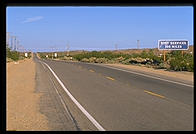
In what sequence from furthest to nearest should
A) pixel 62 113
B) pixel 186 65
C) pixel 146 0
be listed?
pixel 186 65 → pixel 62 113 → pixel 146 0

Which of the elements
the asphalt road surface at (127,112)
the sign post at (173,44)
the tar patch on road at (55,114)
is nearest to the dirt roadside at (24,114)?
the tar patch on road at (55,114)

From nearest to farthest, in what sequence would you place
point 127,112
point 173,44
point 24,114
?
point 24,114 < point 127,112 < point 173,44

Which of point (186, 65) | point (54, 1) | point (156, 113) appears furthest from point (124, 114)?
point (186, 65)

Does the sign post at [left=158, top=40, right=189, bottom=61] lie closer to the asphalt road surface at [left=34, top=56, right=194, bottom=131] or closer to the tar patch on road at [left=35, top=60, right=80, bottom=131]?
the asphalt road surface at [left=34, top=56, right=194, bottom=131]

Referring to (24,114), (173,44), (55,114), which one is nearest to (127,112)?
(55,114)

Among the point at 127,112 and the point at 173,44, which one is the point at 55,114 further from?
the point at 173,44

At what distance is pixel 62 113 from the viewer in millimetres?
10742

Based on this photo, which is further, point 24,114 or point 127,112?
point 127,112

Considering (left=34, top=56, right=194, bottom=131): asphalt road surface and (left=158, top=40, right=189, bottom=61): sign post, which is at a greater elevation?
(left=158, top=40, right=189, bottom=61): sign post

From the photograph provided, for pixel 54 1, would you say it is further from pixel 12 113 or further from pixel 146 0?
pixel 12 113

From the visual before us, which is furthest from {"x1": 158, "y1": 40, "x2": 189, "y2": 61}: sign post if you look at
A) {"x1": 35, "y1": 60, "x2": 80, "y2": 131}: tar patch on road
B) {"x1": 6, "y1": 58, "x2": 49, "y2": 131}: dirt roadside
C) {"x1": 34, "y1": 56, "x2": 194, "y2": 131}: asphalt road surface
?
{"x1": 6, "y1": 58, "x2": 49, "y2": 131}: dirt roadside

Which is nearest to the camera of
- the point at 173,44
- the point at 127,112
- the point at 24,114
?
the point at 24,114

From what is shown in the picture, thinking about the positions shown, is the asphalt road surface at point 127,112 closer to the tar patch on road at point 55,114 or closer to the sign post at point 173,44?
the tar patch on road at point 55,114
